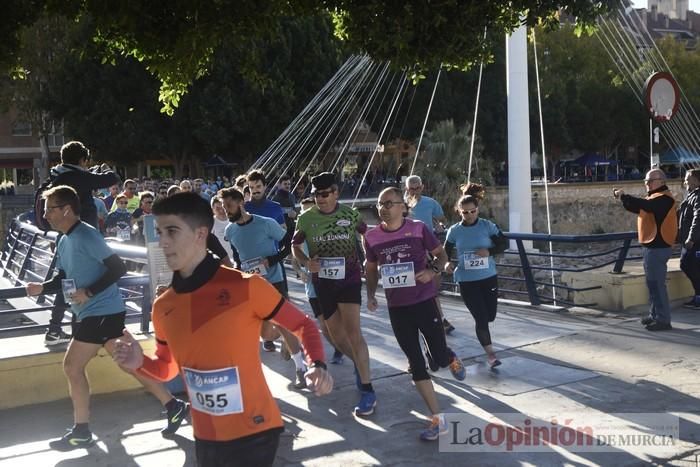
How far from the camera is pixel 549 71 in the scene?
55031 mm

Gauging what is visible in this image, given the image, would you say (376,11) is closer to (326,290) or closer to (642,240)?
(326,290)

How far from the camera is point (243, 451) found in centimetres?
341

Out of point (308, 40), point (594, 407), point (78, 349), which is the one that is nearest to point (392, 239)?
point (594, 407)

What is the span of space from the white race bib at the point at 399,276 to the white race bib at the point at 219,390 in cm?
291

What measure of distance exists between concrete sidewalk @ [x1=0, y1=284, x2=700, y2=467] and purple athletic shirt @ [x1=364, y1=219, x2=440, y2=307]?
99cm

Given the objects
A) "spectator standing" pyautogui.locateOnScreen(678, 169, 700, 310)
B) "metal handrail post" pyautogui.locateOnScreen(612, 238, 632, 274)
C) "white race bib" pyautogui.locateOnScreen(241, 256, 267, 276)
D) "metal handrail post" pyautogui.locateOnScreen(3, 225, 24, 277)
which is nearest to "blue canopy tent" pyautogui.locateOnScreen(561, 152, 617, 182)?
"spectator standing" pyautogui.locateOnScreen(678, 169, 700, 310)

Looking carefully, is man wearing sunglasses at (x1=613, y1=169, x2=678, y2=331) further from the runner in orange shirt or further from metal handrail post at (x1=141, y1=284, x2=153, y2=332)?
the runner in orange shirt

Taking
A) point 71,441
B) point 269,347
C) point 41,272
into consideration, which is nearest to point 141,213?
point 41,272

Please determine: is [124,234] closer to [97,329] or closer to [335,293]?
[335,293]

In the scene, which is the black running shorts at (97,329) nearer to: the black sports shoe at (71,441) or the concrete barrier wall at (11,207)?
the black sports shoe at (71,441)

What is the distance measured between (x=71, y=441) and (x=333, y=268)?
2.44 meters

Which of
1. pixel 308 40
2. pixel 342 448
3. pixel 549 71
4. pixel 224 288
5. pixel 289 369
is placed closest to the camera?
pixel 224 288

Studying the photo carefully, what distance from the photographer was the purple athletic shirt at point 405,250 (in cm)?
625

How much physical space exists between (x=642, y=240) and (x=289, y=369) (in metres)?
4.18
